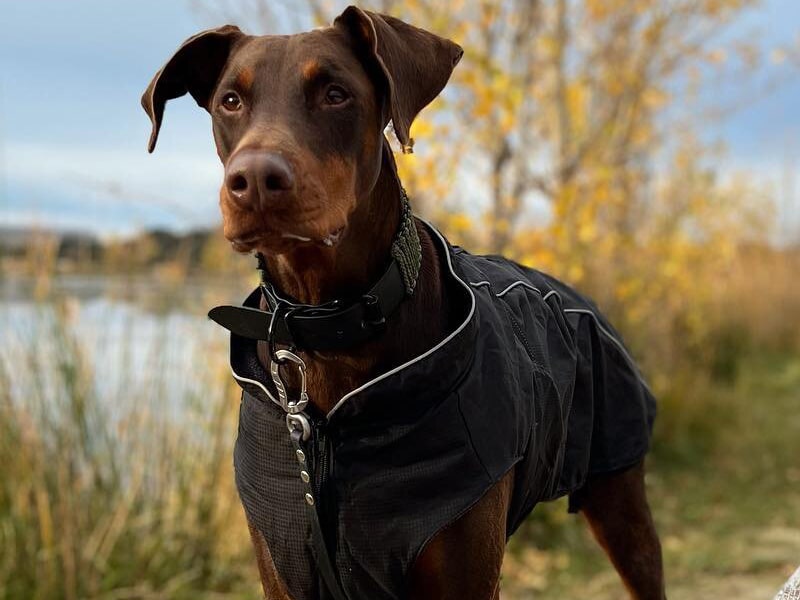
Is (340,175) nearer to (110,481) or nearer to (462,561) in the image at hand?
(462,561)

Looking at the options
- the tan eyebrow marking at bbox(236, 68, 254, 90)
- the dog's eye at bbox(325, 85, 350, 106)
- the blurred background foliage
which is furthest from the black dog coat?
the blurred background foliage

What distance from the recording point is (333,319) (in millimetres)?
2049

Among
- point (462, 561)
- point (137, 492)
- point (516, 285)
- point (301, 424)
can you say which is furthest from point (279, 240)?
point (137, 492)

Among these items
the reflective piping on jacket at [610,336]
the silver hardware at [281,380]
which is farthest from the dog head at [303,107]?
the reflective piping on jacket at [610,336]

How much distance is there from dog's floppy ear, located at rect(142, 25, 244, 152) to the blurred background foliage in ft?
6.31

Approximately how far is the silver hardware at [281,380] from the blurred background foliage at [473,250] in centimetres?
221

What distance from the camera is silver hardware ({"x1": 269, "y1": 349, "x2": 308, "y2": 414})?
2.11m

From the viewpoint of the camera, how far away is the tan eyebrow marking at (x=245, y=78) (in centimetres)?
203

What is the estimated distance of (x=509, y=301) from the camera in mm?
2551

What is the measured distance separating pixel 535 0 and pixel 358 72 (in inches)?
145

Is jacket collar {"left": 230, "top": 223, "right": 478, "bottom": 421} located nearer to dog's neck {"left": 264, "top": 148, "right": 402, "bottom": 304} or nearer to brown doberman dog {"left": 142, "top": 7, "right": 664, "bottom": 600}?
brown doberman dog {"left": 142, "top": 7, "right": 664, "bottom": 600}

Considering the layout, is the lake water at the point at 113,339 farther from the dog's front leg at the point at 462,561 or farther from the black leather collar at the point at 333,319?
the dog's front leg at the point at 462,561

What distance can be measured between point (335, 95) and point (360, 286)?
42 cm

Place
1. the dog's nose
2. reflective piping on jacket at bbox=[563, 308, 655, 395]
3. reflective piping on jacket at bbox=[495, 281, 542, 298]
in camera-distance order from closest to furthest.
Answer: the dog's nose
reflective piping on jacket at bbox=[495, 281, 542, 298]
reflective piping on jacket at bbox=[563, 308, 655, 395]
